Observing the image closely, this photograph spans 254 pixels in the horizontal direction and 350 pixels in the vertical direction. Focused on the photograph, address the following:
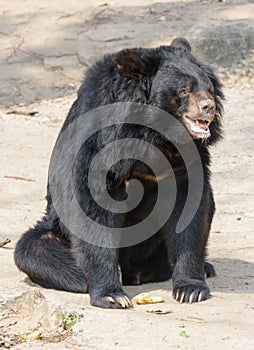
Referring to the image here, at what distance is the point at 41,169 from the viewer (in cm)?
934

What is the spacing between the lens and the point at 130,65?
5727mm

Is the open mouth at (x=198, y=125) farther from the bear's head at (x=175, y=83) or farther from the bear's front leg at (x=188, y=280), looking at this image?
the bear's front leg at (x=188, y=280)

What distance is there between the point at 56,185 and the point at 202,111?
1.17 meters

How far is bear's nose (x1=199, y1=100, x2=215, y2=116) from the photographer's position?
5.61 meters

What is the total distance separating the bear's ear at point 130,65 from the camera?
5.71 m

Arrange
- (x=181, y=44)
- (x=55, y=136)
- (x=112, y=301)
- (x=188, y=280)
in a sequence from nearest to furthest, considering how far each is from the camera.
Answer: (x=112, y=301), (x=188, y=280), (x=181, y=44), (x=55, y=136)

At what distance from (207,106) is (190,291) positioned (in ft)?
3.73

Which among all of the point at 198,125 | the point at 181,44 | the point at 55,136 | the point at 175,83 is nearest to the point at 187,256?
the point at 198,125

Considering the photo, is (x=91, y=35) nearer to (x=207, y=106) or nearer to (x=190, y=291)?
(x=207, y=106)

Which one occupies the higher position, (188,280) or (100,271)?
(100,271)

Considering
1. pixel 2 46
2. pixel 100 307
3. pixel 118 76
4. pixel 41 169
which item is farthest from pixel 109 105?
pixel 2 46

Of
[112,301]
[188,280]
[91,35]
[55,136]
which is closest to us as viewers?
[112,301]

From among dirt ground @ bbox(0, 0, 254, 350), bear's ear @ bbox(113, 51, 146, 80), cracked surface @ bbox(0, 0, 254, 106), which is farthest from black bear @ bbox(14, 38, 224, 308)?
cracked surface @ bbox(0, 0, 254, 106)

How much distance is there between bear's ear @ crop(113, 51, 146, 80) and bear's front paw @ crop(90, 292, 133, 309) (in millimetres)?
1343
